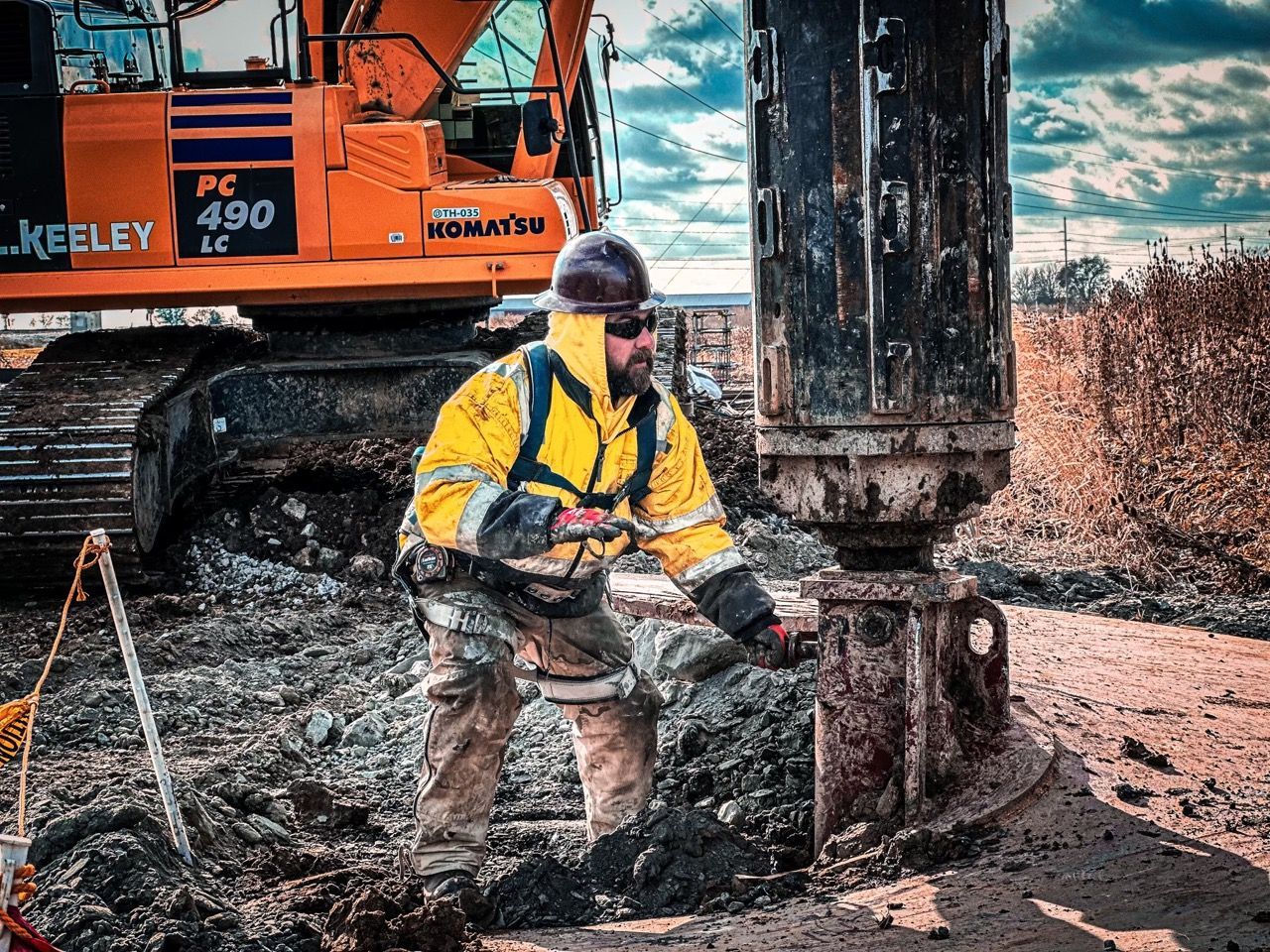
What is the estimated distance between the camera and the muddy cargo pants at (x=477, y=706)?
4449 millimetres

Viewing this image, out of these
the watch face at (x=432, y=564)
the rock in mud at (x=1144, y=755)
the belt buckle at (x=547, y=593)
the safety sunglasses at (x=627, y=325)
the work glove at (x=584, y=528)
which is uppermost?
the safety sunglasses at (x=627, y=325)

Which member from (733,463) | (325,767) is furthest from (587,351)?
(733,463)

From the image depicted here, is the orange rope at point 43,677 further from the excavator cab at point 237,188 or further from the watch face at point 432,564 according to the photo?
the excavator cab at point 237,188

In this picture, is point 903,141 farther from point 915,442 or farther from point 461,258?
point 461,258

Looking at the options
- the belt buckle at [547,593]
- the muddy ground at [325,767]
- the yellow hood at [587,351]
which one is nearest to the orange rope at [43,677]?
the muddy ground at [325,767]

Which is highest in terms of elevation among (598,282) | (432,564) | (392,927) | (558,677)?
(598,282)

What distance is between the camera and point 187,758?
5930 millimetres

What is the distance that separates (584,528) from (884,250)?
1.10 m

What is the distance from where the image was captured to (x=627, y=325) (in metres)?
4.57

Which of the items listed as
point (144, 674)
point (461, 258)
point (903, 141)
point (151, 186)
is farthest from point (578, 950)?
point (151, 186)

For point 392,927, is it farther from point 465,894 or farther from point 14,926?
point 14,926

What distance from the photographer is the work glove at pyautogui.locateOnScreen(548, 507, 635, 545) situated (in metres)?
3.97

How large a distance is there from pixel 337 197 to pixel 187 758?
4.10 meters

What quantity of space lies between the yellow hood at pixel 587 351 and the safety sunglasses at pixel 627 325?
70mm
